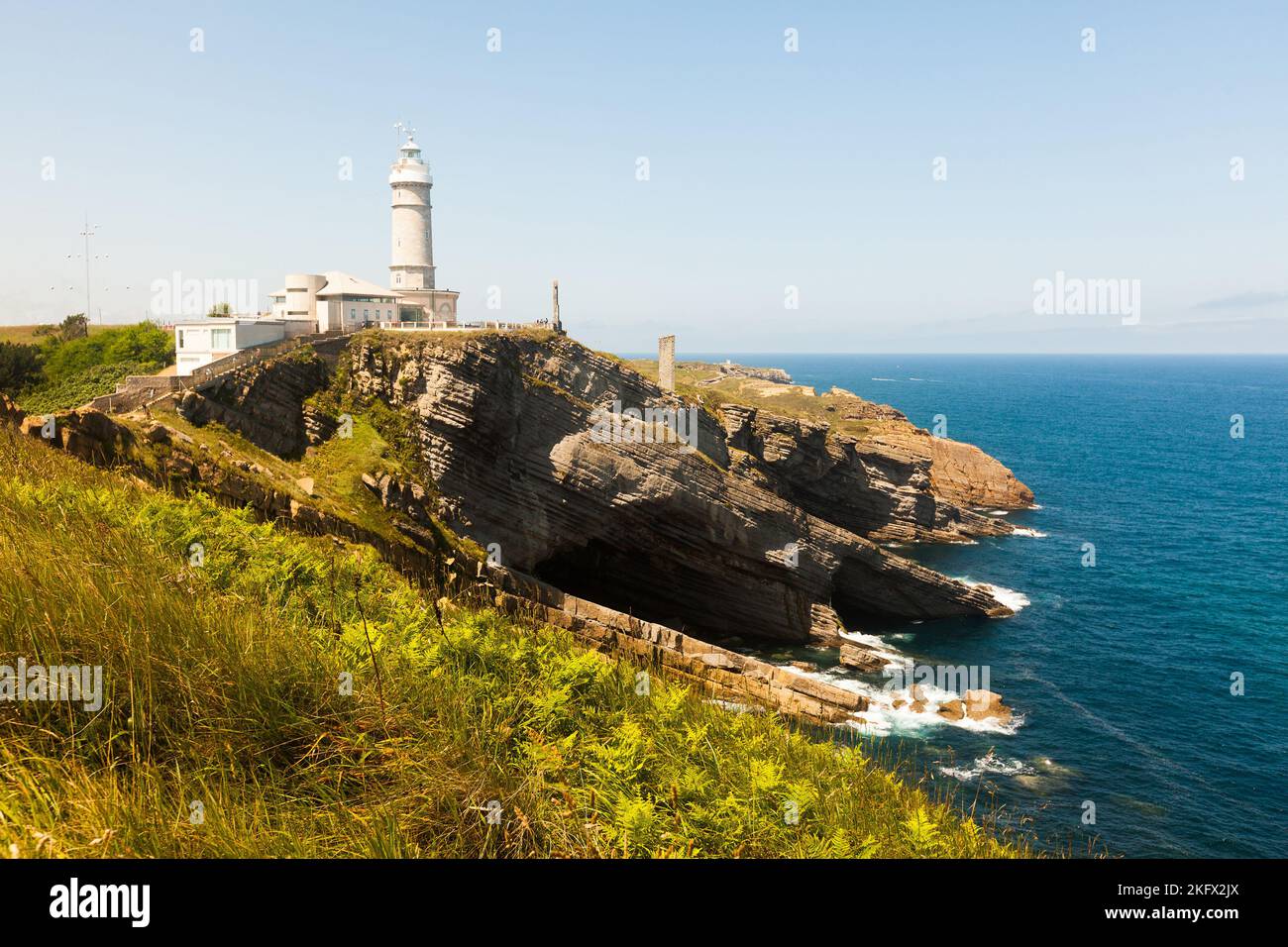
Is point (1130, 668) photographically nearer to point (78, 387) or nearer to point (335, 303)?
point (335, 303)

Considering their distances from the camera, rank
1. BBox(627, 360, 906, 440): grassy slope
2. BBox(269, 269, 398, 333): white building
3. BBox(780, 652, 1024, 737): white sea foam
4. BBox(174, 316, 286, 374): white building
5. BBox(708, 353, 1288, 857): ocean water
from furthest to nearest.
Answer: BBox(627, 360, 906, 440): grassy slope
BBox(269, 269, 398, 333): white building
BBox(174, 316, 286, 374): white building
BBox(780, 652, 1024, 737): white sea foam
BBox(708, 353, 1288, 857): ocean water

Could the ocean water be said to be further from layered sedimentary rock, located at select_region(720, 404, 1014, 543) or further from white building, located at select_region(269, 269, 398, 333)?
white building, located at select_region(269, 269, 398, 333)

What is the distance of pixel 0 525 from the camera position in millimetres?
6738

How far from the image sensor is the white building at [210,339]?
3469 cm

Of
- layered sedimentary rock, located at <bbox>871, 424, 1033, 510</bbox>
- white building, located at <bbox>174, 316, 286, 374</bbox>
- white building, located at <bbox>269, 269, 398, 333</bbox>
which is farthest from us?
layered sedimentary rock, located at <bbox>871, 424, 1033, 510</bbox>

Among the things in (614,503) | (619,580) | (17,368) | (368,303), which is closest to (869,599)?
(619,580)

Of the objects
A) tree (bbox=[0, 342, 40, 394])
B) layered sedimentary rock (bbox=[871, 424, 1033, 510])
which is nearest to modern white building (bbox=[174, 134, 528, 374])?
tree (bbox=[0, 342, 40, 394])

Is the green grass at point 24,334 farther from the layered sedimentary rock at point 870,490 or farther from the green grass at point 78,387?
the layered sedimentary rock at point 870,490

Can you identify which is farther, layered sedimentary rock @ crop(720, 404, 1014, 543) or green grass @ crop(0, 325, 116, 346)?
layered sedimentary rock @ crop(720, 404, 1014, 543)

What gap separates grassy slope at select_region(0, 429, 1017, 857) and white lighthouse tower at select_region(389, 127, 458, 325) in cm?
4162

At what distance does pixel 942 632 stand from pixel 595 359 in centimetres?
2564

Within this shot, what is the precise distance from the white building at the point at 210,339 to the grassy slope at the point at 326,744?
28.8 m

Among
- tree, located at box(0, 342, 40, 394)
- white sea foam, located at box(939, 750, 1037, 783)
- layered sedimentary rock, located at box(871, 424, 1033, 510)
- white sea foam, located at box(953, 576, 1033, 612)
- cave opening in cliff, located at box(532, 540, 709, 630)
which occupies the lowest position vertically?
white sea foam, located at box(939, 750, 1037, 783)

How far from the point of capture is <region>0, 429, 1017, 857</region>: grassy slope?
14.7 feet
